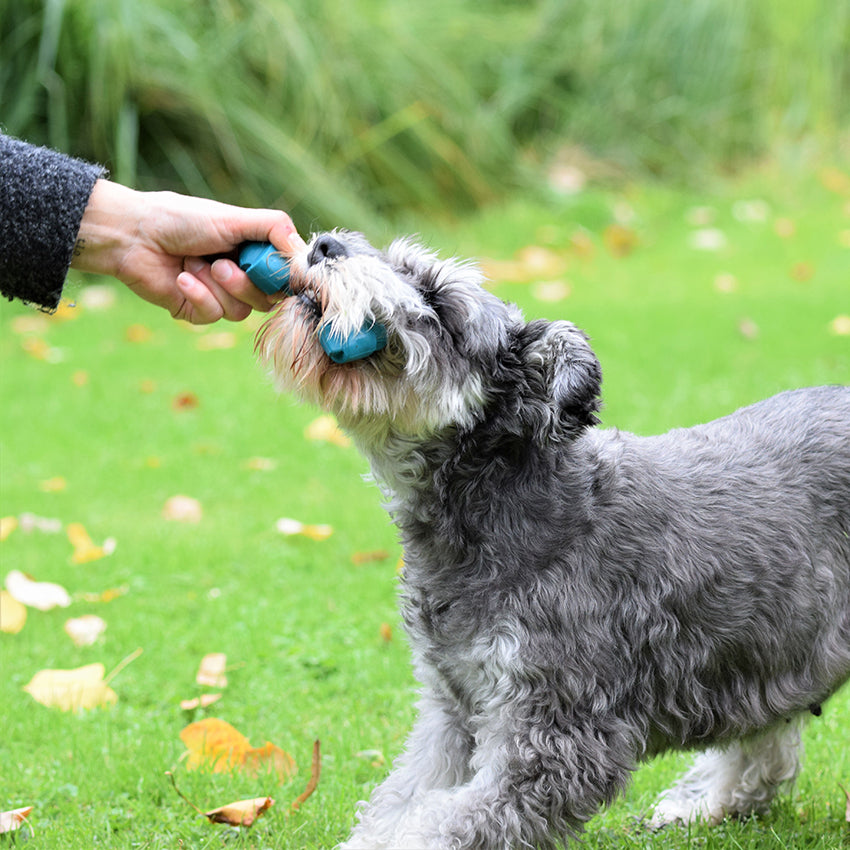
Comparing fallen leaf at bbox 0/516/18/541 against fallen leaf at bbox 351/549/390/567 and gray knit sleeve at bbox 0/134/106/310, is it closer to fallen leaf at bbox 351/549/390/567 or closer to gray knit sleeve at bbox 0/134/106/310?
fallen leaf at bbox 351/549/390/567

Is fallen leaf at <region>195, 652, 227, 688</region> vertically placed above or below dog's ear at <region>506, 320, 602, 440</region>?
below

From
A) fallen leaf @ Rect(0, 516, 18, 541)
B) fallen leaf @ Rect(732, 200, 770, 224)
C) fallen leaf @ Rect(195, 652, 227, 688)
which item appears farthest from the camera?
fallen leaf @ Rect(732, 200, 770, 224)

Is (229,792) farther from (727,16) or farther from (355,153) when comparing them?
(727,16)

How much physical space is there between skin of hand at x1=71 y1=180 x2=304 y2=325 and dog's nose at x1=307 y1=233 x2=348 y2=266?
43cm

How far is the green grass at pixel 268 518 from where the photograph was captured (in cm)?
364

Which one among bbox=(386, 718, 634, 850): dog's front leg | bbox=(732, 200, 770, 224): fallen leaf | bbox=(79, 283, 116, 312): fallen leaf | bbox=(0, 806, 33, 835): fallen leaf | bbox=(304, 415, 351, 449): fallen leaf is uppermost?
bbox=(732, 200, 770, 224): fallen leaf

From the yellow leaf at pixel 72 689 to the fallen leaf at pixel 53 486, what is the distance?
1.90 meters

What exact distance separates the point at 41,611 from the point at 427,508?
232 cm

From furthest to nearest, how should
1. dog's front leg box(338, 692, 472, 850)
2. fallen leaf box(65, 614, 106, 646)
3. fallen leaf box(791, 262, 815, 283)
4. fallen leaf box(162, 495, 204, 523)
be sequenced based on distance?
fallen leaf box(791, 262, 815, 283)
fallen leaf box(162, 495, 204, 523)
fallen leaf box(65, 614, 106, 646)
dog's front leg box(338, 692, 472, 850)

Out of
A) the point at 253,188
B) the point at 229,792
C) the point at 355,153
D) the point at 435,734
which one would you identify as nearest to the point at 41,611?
the point at 229,792

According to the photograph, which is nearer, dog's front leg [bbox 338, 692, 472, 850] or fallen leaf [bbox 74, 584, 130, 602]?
dog's front leg [bbox 338, 692, 472, 850]

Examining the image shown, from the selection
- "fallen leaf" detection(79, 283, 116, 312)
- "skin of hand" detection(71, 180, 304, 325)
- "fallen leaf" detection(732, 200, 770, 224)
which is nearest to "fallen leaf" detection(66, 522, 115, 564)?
"skin of hand" detection(71, 180, 304, 325)

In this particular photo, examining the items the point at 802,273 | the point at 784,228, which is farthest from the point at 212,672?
the point at 784,228

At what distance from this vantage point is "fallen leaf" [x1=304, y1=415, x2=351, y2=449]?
21.4ft
